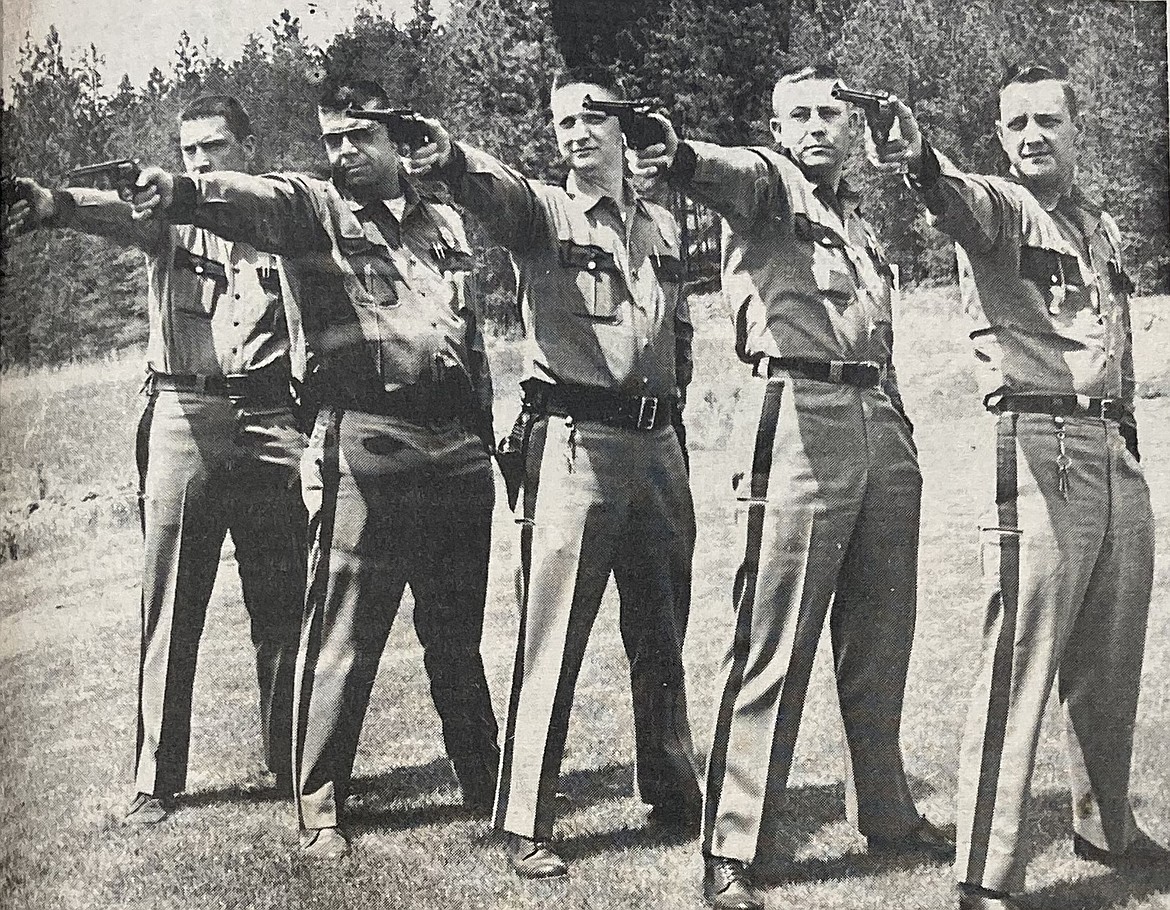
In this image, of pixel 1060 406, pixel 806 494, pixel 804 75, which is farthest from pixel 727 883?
pixel 804 75

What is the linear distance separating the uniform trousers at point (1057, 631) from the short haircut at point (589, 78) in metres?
1.74

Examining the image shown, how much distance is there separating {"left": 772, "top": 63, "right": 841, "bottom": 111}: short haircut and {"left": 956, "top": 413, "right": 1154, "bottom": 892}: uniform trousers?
1318 mm

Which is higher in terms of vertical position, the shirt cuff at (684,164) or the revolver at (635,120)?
the revolver at (635,120)

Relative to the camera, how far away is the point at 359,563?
15.8ft

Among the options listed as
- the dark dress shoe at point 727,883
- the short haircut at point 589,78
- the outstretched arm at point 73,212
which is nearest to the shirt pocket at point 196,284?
the outstretched arm at point 73,212

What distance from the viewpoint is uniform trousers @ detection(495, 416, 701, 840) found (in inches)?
192

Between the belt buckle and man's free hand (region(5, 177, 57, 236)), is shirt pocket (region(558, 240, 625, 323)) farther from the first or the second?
man's free hand (region(5, 177, 57, 236))

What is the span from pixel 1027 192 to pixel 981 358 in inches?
25.0

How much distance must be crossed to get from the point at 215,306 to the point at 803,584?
2.06m

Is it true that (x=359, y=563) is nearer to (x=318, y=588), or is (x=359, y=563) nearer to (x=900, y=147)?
(x=318, y=588)

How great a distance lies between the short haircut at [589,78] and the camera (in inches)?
205

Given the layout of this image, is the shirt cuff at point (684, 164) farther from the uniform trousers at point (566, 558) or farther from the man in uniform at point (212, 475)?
the man in uniform at point (212, 475)

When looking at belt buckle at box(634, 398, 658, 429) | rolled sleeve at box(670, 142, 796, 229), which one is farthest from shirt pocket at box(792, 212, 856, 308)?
belt buckle at box(634, 398, 658, 429)

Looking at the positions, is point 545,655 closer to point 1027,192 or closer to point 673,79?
point 673,79
